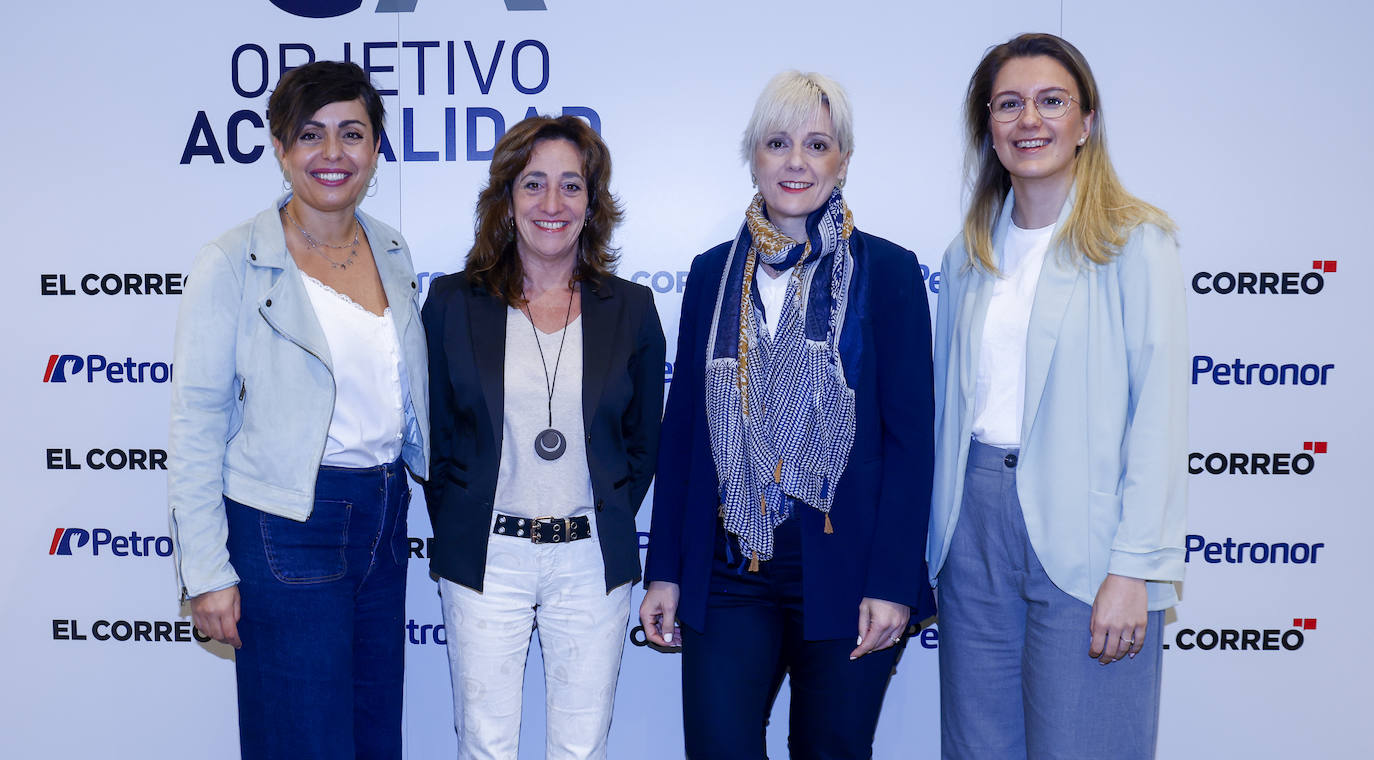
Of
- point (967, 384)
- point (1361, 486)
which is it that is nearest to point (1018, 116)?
point (967, 384)

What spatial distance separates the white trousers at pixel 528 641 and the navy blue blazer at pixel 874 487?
234 mm

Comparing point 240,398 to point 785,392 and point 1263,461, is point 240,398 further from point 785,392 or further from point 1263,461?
point 1263,461

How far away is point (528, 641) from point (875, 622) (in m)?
0.80

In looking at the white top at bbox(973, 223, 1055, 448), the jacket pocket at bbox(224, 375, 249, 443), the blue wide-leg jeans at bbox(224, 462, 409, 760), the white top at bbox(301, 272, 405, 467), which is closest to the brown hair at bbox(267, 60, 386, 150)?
the white top at bbox(301, 272, 405, 467)

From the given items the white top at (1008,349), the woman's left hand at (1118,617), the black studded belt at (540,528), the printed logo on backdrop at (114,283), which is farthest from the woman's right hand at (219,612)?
the woman's left hand at (1118,617)

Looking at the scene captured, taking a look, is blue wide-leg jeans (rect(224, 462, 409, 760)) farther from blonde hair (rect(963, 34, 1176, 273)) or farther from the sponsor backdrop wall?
blonde hair (rect(963, 34, 1176, 273))

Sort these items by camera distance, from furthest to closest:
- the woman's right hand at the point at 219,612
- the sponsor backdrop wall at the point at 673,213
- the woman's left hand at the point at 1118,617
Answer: the sponsor backdrop wall at the point at 673,213, the woman's right hand at the point at 219,612, the woman's left hand at the point at 1118,617

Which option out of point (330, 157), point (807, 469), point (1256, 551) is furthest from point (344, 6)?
point (1256, 551)

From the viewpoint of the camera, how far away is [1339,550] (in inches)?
116

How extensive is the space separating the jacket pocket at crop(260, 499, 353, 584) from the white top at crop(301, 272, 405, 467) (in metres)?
0.12

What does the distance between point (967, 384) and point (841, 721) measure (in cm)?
79

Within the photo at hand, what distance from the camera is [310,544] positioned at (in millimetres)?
1991

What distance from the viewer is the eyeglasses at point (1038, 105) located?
199 centimetres

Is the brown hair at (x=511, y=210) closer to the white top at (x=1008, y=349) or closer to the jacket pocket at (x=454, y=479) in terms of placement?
the jacket pocket at (x=454, y=479)
